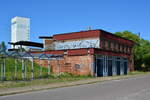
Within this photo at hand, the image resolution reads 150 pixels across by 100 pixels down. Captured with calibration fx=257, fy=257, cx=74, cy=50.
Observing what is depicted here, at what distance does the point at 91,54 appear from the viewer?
114 feet

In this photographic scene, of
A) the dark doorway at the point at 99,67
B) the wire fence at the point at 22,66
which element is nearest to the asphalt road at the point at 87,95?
the wire fence at the point at 22,66

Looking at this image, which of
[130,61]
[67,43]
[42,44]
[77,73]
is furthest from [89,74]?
[42,44]

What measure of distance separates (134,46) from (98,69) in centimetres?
2176

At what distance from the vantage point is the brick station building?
117 feet

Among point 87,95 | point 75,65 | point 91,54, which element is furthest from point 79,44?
point 87,95

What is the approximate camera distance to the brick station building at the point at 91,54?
35562 mm

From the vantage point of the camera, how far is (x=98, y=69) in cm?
3659

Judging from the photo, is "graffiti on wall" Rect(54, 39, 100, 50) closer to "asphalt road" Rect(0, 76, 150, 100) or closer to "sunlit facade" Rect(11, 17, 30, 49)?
"asphalt road" Rect(0, 76, 150, 100)

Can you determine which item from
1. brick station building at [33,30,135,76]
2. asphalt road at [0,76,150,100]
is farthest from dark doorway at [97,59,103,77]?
asphalt road at [0,76,150,100]

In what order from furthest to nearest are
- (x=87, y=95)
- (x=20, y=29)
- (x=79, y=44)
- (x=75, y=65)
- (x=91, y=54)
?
(x=20, y=29) < (x=79, y=44) < (x=75, y=65) < (x=91, y=54) < (x=87, y=95)

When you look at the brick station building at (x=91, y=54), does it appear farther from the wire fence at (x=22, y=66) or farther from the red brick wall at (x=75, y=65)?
the wire fence at (x=22, y=66)

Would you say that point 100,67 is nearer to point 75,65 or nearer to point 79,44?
point 75,65

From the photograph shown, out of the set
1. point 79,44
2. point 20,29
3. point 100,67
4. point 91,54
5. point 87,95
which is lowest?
point 87,95

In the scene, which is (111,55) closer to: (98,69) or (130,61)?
(98,69)
